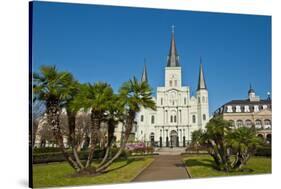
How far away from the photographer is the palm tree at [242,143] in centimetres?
1260

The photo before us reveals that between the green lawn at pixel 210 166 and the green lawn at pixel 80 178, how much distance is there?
1003 millimetres

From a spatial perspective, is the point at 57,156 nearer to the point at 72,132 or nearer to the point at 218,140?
the point at 72,132

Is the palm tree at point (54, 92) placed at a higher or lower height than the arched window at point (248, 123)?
higher

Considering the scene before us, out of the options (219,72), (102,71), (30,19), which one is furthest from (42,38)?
(219,72)

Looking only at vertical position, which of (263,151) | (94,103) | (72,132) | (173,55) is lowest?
(263,151)

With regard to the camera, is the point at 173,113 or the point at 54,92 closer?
the point at 54,92

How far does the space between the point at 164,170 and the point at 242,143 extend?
195 cm

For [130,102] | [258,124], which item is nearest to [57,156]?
[130,102]

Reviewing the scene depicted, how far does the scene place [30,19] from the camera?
10703 millimetres

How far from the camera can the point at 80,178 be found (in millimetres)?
11164

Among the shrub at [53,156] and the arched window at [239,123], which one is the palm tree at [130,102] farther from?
the arched window at [239,123]

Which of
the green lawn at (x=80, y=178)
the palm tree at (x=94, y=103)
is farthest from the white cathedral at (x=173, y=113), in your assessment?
the palm tree at (x=94, y=103)

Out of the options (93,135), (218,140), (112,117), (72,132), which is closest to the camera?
(72,132)

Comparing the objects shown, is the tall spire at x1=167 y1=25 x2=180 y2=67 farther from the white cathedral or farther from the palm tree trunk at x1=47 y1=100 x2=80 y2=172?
the palm tree trunk at x1=47 y1=100 x2=80 y2=172
